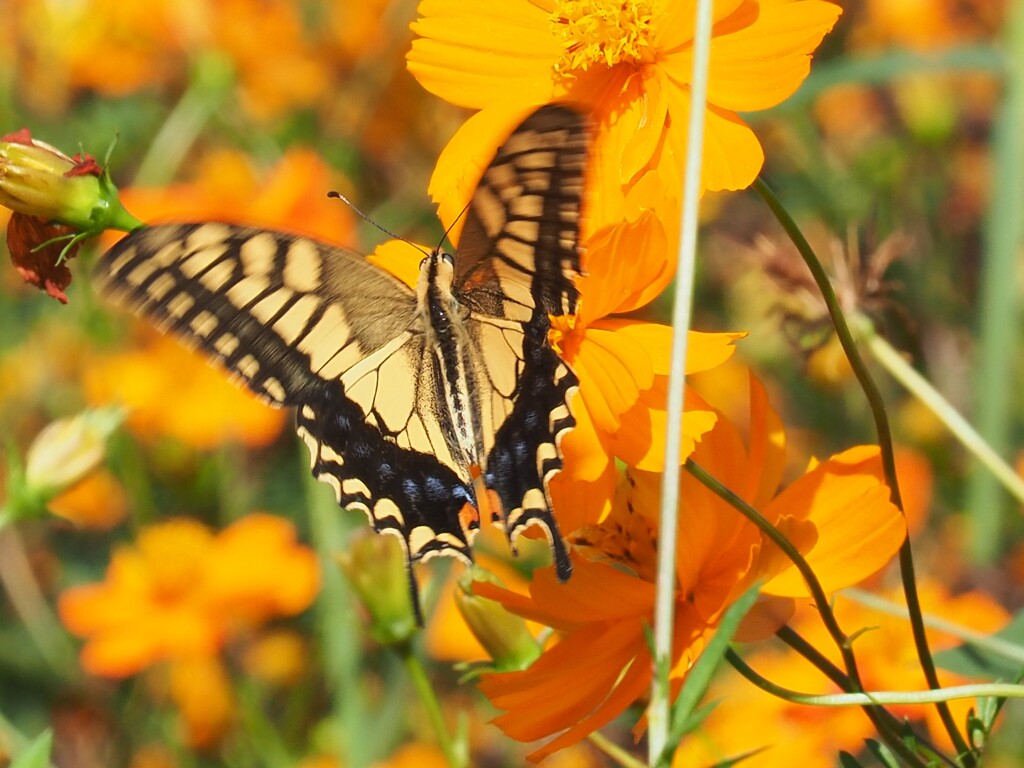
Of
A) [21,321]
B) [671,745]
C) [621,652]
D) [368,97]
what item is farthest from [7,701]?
[671,745]

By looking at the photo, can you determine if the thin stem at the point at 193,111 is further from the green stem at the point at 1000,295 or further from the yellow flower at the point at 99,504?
the green stem at the point at 1000,295

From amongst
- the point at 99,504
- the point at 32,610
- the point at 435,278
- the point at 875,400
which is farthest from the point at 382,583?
the point at 99,504

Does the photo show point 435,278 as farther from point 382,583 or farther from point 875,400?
point 875,400

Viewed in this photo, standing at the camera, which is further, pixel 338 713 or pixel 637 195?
pixel 338 713

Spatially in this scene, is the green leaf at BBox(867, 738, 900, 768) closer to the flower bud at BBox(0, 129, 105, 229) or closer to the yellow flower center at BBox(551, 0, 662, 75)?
the yellow flower center at BBox(551, 0, 662, 75)

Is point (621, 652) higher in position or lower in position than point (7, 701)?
higher

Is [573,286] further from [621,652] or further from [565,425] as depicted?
[621,652]
